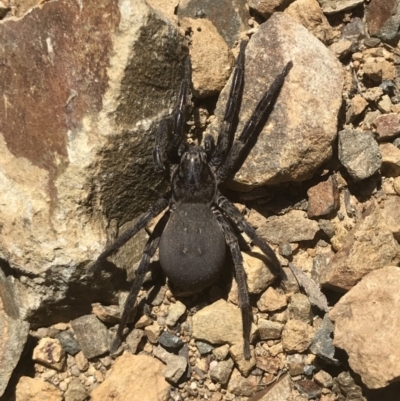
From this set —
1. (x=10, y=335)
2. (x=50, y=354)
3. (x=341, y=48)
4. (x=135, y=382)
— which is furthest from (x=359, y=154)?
(x=10, y=335)

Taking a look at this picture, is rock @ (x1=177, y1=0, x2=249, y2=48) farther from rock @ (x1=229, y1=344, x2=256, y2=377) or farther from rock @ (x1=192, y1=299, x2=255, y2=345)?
rock @ (x1=229, y1=344, x2=256, y2=377)

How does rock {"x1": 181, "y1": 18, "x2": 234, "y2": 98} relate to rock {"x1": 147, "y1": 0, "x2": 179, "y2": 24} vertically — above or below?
below

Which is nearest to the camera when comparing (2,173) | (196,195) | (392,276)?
(392,276)

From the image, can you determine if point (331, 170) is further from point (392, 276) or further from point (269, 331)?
point (269, 331)

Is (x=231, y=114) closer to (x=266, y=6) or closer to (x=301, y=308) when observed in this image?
(x=266, y=6)

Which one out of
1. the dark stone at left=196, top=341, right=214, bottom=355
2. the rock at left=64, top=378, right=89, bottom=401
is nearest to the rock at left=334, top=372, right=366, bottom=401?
the dark stone at left=196, top=341, right=214, bottom=355

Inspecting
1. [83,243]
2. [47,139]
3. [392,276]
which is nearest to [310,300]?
[392,276]
